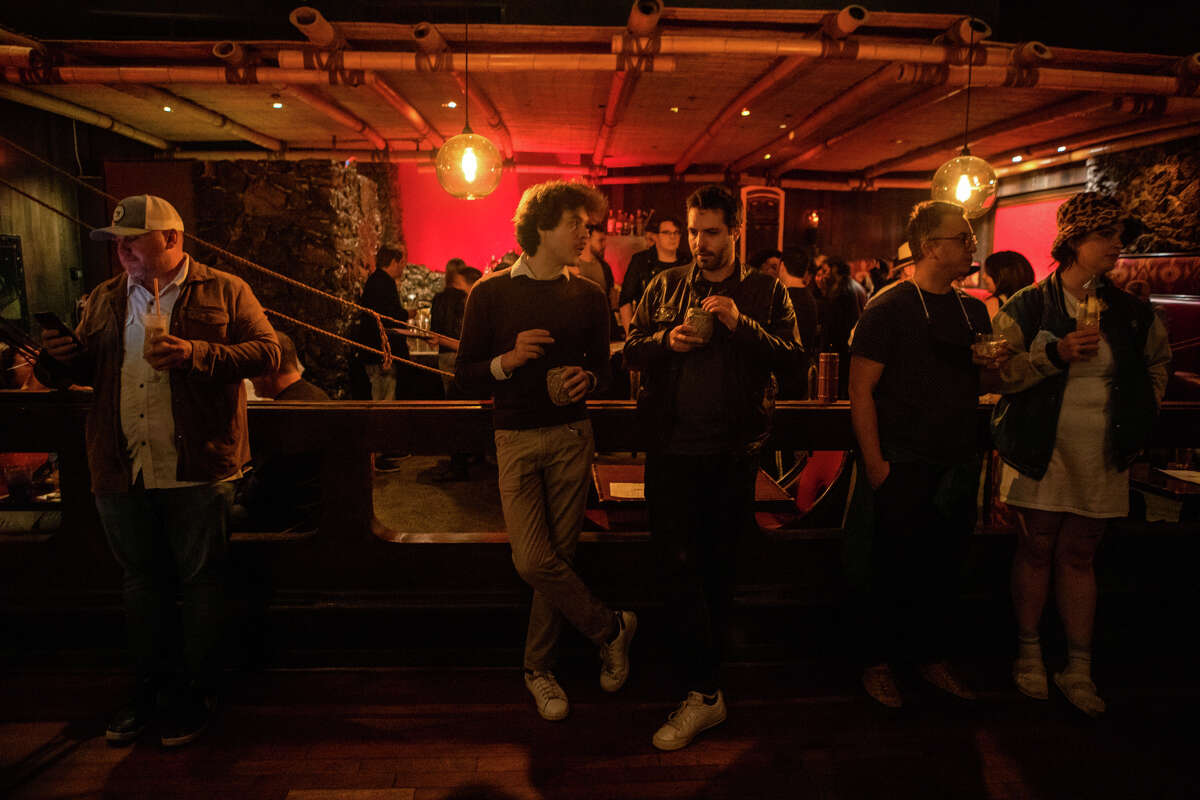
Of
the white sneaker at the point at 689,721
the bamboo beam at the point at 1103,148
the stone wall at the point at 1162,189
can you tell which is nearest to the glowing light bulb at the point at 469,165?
the white sneaker at the point at 689,721

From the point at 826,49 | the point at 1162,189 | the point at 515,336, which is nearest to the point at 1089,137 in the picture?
the point at 1162,189

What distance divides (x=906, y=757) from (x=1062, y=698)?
764 millimetres

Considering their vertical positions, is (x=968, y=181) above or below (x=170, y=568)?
above

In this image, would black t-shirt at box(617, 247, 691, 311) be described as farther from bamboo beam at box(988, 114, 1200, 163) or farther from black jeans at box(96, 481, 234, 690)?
bamboo beam at box(988, 114, 1200, 163)

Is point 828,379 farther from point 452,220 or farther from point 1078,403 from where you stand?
point 452,220

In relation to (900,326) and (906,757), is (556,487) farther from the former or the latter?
(906,757)

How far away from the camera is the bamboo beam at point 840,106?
19.6ft

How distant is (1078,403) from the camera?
98.6 inches

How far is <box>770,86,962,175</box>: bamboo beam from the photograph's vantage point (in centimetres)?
663

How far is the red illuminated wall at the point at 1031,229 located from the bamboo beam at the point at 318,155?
8763mm

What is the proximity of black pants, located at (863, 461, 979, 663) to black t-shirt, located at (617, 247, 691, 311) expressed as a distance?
118 inches

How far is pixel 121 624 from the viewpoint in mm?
2910

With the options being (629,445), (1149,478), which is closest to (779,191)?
(1149,478)

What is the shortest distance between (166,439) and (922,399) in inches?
94.5
